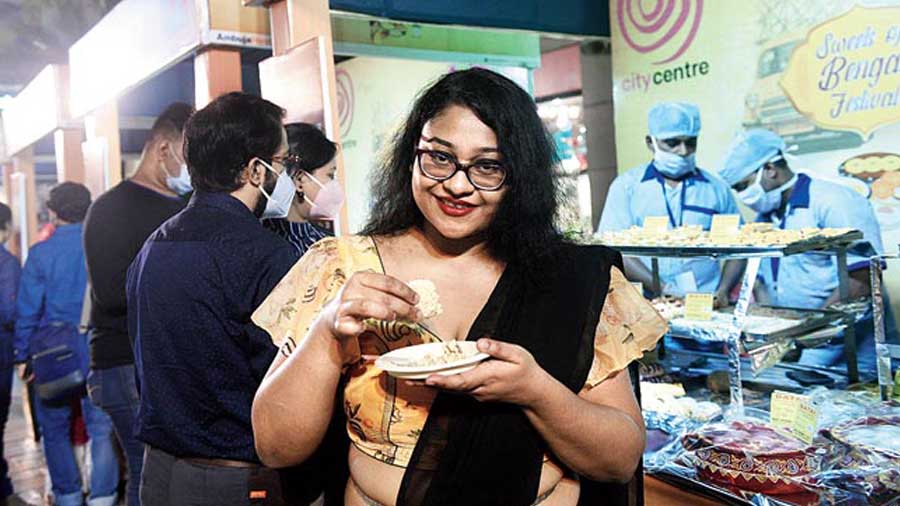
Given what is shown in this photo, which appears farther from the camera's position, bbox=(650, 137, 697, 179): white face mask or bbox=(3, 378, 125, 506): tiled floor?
bbox=(3, 378, 125, 506): tiled floor

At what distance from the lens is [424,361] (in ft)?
3.79

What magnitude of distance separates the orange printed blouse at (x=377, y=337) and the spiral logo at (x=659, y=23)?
7.86 ft

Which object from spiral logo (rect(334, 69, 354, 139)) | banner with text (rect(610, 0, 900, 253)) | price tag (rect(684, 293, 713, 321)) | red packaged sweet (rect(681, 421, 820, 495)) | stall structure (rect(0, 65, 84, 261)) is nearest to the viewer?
red packaged sweet (rect(681, 421, 820, 495))

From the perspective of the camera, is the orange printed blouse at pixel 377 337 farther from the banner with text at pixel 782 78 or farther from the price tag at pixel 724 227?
the banner with text at pixel 782 78

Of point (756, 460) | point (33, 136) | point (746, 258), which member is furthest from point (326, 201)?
point (33, 136)

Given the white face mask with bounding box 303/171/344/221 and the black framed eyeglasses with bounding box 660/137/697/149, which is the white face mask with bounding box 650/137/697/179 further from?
the white face mask with bounding box 303/171/344/221

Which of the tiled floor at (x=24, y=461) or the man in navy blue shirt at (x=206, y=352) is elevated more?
the man in navy blue shirt at (x=206, y=352)

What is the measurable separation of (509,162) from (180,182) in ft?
7.65

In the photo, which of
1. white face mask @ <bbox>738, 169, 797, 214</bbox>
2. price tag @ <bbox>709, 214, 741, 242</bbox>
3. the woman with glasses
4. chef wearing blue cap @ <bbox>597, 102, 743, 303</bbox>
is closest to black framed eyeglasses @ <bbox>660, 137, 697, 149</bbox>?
chef wearing blue cap @ <bbox>597, 102, 743, 303</bbox>

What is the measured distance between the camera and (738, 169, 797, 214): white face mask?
10.2 feet

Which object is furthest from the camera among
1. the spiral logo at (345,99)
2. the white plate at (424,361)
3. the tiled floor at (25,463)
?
the spiral logo at (345,99)

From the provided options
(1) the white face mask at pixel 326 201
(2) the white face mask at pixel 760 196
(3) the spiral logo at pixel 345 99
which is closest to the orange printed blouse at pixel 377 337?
(1) the white face mask at pixel 326 201

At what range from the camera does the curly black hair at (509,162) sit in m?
1.31

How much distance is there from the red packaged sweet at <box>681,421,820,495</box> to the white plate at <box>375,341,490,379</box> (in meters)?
1.03
